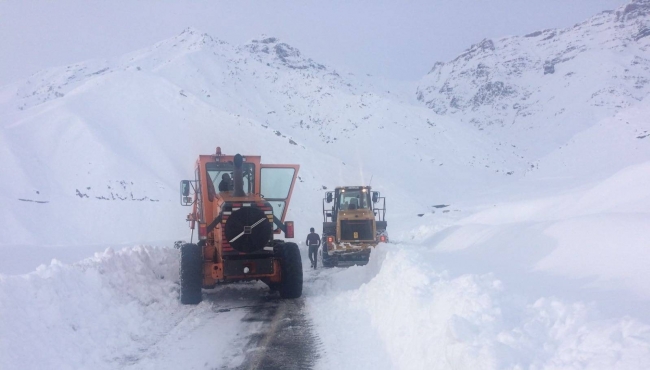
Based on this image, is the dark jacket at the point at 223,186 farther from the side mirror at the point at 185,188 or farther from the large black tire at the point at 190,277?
the large black tire at the point at 190,277

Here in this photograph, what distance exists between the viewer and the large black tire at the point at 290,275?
10.5 meters

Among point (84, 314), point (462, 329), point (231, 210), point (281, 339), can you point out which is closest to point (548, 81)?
point (231, 210)

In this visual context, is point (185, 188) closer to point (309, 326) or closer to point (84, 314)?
point (84, 314)

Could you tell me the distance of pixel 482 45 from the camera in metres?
150

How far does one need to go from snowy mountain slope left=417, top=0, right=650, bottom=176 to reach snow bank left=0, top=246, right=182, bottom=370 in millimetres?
76945

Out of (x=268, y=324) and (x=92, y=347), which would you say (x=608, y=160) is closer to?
(x=268, y=324)

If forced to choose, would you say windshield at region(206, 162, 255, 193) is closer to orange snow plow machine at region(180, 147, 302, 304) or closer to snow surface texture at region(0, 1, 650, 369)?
orange snow plow machine at region(180, 147, 302, 304)

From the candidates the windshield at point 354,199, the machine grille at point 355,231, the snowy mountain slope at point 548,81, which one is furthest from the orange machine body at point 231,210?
the snowy mountain slope at point 548,81

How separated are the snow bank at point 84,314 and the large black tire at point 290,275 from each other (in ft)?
7.05

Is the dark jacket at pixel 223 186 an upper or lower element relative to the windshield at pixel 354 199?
upper

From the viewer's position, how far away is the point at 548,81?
374ft

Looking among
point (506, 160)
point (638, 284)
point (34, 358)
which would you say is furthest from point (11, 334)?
point (506, 160)

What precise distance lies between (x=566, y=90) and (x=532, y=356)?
375 ft

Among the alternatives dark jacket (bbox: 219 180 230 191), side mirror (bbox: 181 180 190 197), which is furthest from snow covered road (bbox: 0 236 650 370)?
dark jacket (bbox: 219 180 230 191)
